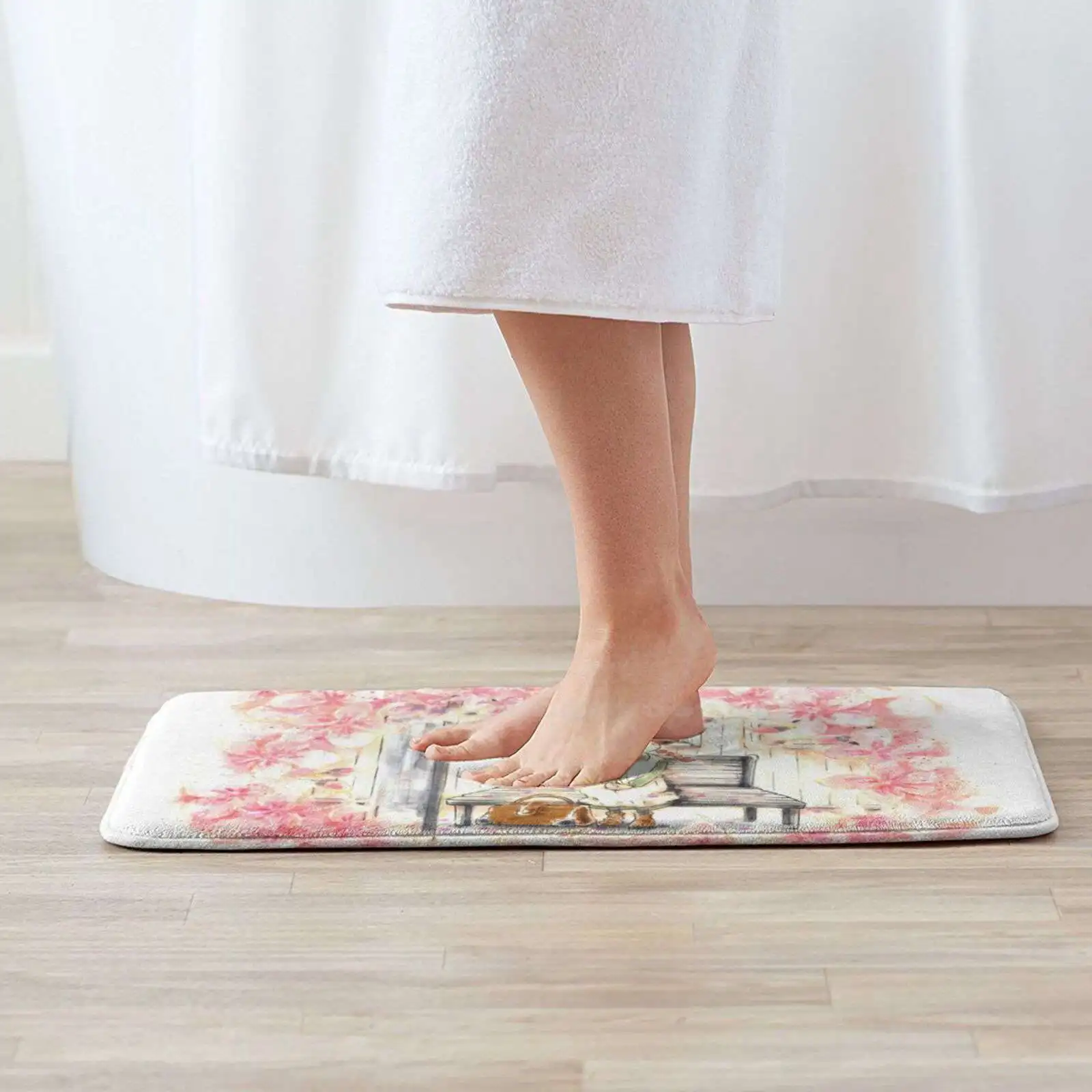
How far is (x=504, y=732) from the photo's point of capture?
3.59 feet

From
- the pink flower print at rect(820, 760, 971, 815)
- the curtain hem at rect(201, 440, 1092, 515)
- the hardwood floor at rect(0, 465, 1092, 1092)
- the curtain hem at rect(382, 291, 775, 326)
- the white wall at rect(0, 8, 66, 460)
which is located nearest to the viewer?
the hardwood floor at rect(0, 465, 1092, 1092)

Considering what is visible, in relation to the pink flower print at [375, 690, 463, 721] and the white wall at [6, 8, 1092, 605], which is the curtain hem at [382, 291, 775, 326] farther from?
the white wall at [6, 8, 1092, 605]

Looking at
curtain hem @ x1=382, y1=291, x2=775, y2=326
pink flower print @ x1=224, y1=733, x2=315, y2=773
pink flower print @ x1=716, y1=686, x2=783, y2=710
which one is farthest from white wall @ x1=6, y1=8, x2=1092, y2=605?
curtain hem @ x1=382, y1=291, x2=775, y2=326

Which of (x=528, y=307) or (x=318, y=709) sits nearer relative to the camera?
(x=528, y=307)

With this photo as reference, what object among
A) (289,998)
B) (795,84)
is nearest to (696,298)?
(795,84)

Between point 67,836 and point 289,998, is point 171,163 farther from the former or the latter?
point 289,998

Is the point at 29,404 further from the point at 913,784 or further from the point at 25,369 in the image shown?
the point at 913,784

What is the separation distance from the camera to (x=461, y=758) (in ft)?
3.55

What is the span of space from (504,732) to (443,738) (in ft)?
0.15

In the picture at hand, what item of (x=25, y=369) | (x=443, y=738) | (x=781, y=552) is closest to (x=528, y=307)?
(x=443, y=738)

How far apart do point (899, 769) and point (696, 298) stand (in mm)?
346

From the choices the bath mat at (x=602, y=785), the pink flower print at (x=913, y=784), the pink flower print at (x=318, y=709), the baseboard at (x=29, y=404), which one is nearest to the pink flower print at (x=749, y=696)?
the bath mat at (x=602, y=785)

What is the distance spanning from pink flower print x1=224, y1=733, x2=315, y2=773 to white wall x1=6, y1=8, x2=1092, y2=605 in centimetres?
31

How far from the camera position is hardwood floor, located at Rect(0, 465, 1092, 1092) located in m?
0.77
